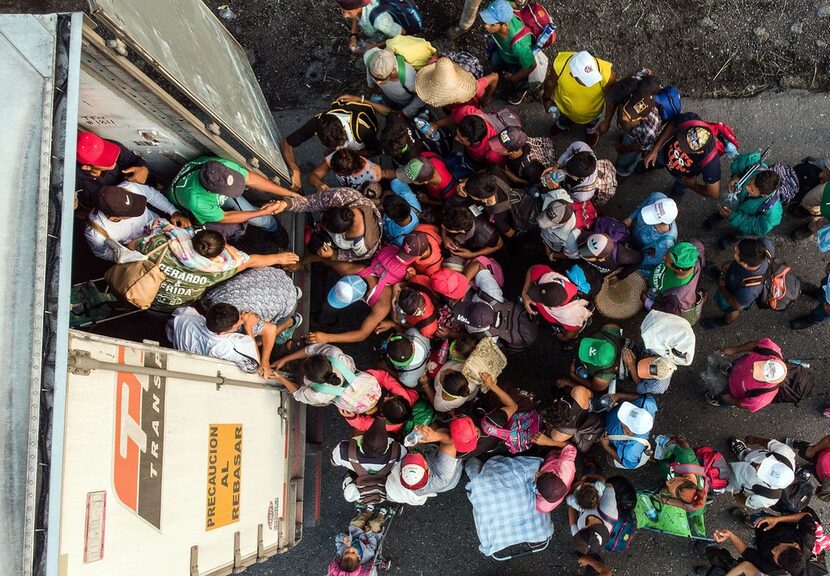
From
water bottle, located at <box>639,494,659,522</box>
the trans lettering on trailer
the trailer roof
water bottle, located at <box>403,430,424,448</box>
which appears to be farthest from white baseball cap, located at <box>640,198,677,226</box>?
the trans lettering on trailer

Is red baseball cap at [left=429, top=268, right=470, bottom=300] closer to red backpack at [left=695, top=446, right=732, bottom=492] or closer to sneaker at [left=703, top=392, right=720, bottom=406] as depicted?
red backpack at [left=695, top=446, right=732, bottom=492]

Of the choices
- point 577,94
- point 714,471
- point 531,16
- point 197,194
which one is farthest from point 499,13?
point 714,471

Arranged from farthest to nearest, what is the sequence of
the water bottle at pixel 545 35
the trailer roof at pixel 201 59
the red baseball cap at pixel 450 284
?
the water bottle at pixel 545 35 < the red baseball cap at pixel 450 284 < the trailer roof at pixel 201 59

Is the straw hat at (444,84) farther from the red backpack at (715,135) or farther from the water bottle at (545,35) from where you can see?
the red backpack at (715,135)

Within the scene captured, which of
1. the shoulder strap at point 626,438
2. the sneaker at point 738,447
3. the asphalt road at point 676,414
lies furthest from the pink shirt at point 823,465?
the shoulder strap at point 626,438

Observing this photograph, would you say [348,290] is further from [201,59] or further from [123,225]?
[201,59]

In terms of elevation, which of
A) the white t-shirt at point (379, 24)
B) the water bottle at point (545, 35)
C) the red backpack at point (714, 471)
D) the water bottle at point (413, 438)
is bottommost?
the red backpack at point (714, 471)

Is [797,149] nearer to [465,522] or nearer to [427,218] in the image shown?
[427,218]
